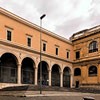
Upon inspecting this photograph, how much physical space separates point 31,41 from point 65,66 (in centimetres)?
1153

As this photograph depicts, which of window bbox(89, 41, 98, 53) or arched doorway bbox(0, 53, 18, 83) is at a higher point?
window bbox(89, 41, 98, 53)

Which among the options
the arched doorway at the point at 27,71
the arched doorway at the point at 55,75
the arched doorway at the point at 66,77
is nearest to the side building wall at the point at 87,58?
the arched doorway at the point at 66,77

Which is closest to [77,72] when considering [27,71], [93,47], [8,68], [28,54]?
[93,47]

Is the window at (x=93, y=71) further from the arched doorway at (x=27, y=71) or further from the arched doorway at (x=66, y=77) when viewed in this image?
the arched doorway at (x=27, y=71)

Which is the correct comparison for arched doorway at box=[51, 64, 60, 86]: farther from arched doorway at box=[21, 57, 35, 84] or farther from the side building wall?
arched doorway at box=[21, 57, 35, 84]

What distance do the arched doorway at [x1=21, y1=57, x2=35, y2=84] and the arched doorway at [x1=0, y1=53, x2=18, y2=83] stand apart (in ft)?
7.66

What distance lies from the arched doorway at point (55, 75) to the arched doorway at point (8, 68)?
34.8 ft

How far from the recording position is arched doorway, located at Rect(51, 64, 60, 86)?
133 ft

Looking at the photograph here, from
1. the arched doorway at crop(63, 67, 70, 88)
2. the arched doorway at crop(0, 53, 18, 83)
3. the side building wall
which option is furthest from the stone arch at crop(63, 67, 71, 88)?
the arched doorway at crop(0, 53, 18, 83)

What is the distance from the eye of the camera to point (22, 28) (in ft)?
108

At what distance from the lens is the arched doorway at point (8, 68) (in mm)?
30345

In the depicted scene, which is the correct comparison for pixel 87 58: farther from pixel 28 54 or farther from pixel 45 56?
pixel 28 54

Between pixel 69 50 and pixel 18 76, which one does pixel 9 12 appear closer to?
pixel 18 76

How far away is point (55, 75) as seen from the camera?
41312mm
